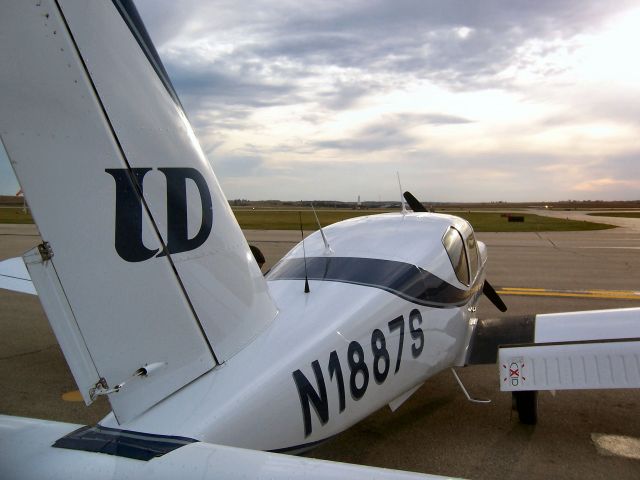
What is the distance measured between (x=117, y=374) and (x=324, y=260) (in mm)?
2341

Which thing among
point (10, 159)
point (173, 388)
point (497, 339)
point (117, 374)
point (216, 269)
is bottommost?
point (497, 339)

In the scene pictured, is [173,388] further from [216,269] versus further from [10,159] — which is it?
[10,159]

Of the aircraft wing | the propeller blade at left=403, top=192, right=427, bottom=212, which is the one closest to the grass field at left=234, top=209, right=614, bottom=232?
the propeller blade at left=403, top=192, right=427, bottom=212

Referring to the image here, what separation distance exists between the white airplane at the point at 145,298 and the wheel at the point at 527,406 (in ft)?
6.05

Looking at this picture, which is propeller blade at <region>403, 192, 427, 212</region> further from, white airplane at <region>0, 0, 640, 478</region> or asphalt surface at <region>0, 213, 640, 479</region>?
white airplane at <region>0, 0, 640, 478</region>

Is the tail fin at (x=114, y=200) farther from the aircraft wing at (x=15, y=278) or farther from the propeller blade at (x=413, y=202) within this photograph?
the propeller blade at (x=413, y=202)

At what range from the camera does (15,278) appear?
702 cm

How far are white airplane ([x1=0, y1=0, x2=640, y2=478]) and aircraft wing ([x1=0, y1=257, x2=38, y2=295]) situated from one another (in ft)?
15.0

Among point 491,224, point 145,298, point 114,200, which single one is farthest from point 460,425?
point 491,224

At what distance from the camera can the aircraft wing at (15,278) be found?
21.9 feet

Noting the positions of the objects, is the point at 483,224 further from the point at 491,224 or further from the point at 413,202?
the point at 413,202

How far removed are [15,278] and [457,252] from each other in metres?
5.75

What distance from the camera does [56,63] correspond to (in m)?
2.21

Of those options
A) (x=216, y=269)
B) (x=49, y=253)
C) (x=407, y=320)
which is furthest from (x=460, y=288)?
(x=49, y=253)
